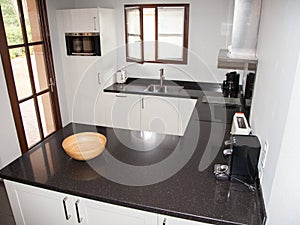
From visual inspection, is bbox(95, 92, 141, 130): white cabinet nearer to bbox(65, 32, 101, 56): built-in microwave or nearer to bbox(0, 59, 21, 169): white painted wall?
bbox(65, 32, 101, 56): built-in microwave

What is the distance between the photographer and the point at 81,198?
1354 millimetres

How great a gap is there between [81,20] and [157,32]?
108 centimetres

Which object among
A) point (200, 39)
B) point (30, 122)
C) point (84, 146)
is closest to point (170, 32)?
point (200, 39)

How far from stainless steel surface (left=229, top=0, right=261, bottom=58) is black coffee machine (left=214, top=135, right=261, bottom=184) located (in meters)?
1.04

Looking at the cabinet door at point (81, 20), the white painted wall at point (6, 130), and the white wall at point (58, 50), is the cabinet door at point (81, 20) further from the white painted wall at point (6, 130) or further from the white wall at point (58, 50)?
the white painted wall at point (6, 130)

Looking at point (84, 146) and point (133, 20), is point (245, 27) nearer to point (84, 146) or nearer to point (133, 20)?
point (84, 146)

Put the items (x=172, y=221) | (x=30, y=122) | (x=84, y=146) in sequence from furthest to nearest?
(x=30, y=122)
(x=84, y=146)
(x=172, y=221)


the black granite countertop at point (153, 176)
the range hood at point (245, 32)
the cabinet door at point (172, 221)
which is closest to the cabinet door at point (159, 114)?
the range hood at point (245, 32)

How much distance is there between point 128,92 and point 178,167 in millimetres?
1999

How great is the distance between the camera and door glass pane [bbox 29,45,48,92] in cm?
315

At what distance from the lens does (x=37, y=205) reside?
151cm

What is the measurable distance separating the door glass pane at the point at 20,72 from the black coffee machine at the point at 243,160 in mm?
2580

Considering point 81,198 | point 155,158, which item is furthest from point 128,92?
point 81,198

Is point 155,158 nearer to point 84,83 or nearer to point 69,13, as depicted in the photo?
point 84,83
